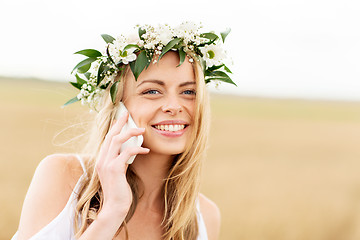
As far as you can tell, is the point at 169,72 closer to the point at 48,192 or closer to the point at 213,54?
the point at 213,54

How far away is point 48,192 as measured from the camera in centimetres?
253

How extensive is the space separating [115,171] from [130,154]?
0.38ft

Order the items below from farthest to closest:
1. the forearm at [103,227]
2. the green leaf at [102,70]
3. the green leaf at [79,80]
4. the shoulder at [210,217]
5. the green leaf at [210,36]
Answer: the shoulder at [210,217], the green leaf at [79,80], the green leaf at [210,36], the green leaf at [102,70], the forearm at [103,227]

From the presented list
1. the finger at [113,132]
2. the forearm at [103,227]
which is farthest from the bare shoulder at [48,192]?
the finger at [113,132]

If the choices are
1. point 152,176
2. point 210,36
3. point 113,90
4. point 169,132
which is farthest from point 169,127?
point 210,36

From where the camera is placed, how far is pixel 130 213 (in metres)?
2.78

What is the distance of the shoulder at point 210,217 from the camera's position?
3.16 metres

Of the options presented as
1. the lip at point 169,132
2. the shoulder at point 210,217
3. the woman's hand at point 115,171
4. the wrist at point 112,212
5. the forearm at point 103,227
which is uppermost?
the lip at point 169,132

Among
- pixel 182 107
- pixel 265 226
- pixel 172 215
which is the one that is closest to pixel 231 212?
pixel 265 226

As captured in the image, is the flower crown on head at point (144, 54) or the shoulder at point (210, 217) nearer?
the flower crown on head at point (144, 54)

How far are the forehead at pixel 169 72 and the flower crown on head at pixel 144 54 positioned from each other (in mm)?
37

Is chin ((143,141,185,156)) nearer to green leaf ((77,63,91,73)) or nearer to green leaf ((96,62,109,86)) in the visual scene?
green leaf ((96,62,109,86))

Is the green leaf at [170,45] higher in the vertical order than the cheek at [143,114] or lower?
higher

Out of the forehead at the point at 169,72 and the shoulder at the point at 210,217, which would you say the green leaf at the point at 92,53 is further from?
the shoulder at the point at 210,217
